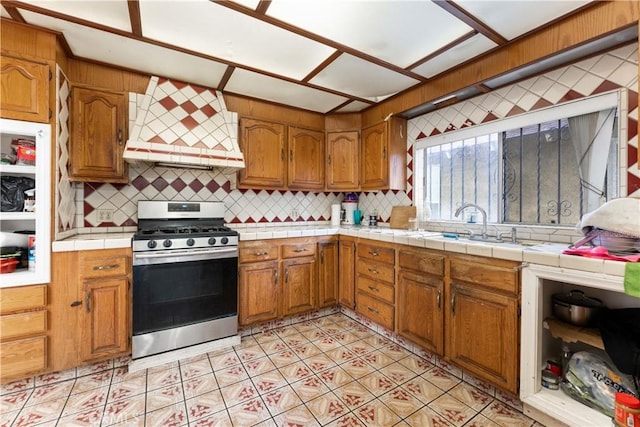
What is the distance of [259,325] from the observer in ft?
8.79

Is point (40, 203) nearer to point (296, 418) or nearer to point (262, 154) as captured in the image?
point (262, 154)

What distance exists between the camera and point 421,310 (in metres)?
2.16

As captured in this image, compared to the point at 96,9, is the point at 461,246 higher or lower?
lower

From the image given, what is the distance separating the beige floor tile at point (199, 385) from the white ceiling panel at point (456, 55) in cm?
282

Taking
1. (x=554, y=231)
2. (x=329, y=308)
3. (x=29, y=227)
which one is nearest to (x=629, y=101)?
(x=554, y=231)

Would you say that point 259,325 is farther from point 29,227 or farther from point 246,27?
point 246,27

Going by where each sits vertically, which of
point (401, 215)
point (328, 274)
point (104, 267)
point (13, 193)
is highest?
point (13, 193)

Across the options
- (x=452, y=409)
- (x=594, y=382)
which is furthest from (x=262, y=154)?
(x=594, y=382)

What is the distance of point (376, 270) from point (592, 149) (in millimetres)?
1770

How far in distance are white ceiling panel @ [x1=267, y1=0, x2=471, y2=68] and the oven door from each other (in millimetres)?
1816

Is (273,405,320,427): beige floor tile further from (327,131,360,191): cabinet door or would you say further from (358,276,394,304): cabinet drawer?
(327,131,360,191): cabinet door

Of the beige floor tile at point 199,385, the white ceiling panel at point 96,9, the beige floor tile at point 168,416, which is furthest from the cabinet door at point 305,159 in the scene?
the beige floor tile at point 168,416

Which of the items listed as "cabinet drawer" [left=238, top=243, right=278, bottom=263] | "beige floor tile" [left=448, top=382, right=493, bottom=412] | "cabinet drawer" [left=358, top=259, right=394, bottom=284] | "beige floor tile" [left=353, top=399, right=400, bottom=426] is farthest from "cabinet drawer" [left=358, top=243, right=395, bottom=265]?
"beige floor tile" [left=353, top=399, right=400, bottom=426]

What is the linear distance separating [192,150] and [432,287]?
2296 mm
